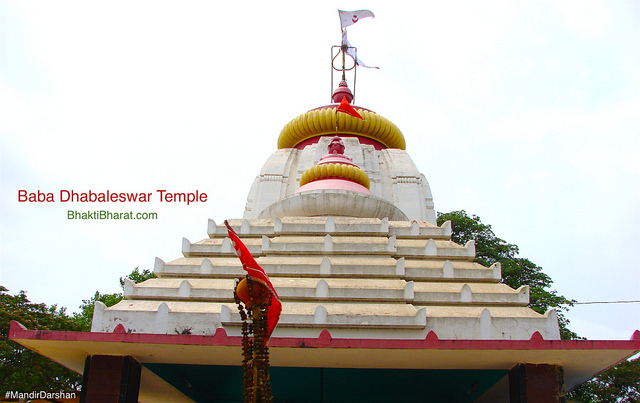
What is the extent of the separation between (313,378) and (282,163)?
519 inches

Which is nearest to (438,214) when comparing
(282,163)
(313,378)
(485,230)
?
(485,230)

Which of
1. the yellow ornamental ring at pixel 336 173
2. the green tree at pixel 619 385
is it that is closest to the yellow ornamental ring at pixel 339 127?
the yellow ornamental ring at pixel 336 173

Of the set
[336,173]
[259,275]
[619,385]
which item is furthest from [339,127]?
[259,275]

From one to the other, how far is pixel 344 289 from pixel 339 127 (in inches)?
536

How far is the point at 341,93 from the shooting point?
2353 cm

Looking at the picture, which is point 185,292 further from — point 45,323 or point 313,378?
point 45,323

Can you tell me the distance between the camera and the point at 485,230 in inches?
958

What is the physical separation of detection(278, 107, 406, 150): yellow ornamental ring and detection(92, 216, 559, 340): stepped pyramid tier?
10.6 meters

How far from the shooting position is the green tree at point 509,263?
1961 centimetres

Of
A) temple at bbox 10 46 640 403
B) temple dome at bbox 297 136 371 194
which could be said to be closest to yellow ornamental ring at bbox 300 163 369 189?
temple dome at bbox 297 136 371 194

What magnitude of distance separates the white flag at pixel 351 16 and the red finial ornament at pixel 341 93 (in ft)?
7.85

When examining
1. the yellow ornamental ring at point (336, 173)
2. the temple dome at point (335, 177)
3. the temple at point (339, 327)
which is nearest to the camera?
the temple at point (339, 327)

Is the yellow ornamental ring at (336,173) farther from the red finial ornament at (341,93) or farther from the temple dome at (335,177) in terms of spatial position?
the red finial ornament at (341,93)

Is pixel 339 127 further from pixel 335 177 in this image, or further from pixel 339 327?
pixel 339 327
